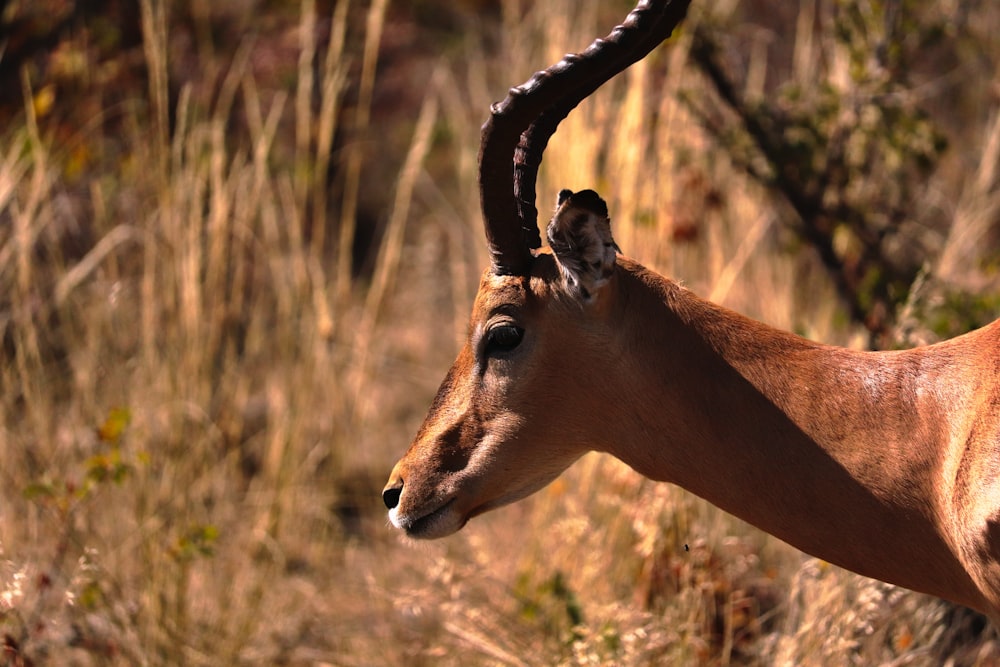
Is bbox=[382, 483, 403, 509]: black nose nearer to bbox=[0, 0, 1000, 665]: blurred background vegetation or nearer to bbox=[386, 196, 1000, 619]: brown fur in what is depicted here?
bbox=[386, 196, 1000, 619]: brown fur

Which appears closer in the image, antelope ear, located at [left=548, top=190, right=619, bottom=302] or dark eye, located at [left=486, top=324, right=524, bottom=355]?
antelope ear, located at [left=548, top=190, right=619, bottom=302]

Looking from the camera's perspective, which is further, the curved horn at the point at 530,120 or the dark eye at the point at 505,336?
the dark eye at the point at 505,336

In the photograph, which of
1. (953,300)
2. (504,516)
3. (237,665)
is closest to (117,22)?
(504,516)

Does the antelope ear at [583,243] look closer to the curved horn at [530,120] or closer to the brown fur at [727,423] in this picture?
the brown fur at [727,423]

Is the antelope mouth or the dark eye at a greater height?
the dark eye

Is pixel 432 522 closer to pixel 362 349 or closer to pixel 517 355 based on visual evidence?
pixel 517 355

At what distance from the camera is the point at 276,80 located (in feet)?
30.0

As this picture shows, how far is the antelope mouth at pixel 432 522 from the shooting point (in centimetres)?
299

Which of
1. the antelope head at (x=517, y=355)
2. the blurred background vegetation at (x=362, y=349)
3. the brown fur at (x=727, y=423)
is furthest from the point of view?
the blurred background vegetation at (x=362, y=349)

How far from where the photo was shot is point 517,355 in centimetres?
294

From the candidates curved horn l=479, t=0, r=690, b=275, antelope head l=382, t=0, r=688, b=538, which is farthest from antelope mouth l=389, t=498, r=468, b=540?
curved horn l=479, t=0, r=690, b=275

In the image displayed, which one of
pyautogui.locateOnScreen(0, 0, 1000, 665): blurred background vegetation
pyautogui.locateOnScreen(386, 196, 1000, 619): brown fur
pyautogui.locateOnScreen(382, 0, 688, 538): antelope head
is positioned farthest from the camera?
pyautogui.locateOnScreen(0, 0, 1000, 665): blurred background vegetation

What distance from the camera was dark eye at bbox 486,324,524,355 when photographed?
9.61 ft

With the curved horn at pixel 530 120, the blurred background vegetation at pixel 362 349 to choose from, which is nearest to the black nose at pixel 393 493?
the curved horn at pixel 530 120
